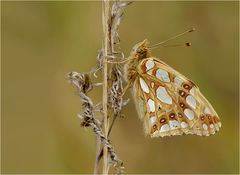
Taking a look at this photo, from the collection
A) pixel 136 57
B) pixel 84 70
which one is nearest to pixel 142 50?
pixel 136 57

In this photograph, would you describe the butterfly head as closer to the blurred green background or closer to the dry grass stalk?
the dry grass stalk

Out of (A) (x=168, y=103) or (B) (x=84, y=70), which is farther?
(B) (x=84, y=70)

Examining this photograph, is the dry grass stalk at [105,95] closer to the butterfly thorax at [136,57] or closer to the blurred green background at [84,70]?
the butterfly thorax at [136,57]

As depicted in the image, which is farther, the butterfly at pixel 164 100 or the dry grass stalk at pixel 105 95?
the butterfly at pixel 164 100

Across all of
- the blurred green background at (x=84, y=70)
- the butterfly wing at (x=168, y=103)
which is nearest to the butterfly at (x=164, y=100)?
the butterfly wing at (x=168, y=103)

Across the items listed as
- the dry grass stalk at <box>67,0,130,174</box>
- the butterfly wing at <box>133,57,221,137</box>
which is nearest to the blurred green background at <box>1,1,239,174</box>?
the butterfly wing at <box>133,57,221,137</box>

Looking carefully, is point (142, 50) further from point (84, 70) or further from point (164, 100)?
point (84, 70)
